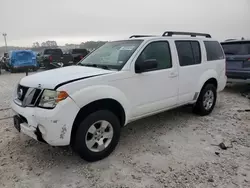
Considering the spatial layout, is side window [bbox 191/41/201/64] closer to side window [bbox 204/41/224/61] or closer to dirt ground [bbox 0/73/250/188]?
side window [bbox 204/41/224/61]

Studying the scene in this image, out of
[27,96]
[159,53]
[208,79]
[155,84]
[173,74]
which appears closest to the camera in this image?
[27,96]

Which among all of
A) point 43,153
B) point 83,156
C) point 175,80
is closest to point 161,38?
point 175,80

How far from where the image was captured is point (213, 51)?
16.7 ft

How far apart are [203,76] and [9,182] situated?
401 cm

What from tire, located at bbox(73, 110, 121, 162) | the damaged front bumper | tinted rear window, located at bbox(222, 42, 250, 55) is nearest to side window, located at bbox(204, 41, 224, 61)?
tinted rear window, located at bbox(222, 42, 250, 55)

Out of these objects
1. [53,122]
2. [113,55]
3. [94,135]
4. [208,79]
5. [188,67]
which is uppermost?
[113,55]

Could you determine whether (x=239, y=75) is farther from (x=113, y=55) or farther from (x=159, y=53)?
(x=113, y=55)

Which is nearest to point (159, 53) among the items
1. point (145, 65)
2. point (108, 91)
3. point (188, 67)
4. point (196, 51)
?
point (145, 65)

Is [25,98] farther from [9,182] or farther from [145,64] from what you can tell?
[145,64]

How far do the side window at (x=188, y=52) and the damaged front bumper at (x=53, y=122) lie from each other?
8.00ft

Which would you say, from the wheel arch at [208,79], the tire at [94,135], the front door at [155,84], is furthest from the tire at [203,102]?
the tire at [94,135]

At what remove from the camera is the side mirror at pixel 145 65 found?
132 inches

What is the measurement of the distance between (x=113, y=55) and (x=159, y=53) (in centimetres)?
83

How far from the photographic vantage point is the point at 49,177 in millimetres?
2803
